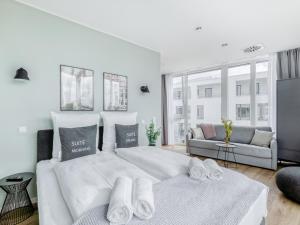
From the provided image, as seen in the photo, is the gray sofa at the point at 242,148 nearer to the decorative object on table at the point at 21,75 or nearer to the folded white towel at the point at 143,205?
the folded white towel at the point at 143,205

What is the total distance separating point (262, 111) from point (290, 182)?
2.68 metres

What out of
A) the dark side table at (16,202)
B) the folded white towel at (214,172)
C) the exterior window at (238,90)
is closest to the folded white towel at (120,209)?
the folded white towel at (214,172)

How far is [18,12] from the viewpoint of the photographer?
2236mm

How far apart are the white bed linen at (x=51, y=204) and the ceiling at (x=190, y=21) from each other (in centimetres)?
220

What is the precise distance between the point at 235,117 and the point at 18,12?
531 centimetres

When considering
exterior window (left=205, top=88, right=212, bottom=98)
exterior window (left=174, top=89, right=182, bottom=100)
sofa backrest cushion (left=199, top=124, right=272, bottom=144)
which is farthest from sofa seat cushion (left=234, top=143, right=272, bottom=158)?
exterior window (left=174, top=89, right=182, bottom=100)

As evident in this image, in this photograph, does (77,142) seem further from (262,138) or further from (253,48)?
(253,48)

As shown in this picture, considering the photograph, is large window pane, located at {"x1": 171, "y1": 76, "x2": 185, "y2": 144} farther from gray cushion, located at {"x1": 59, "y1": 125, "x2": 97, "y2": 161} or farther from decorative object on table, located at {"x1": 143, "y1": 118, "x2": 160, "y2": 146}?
gray cushion, located at {"x1": 59, "y1": 125, "x2": 97, "y2": 161}

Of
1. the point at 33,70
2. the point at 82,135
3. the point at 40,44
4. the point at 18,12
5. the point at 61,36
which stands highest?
the point at 18,12

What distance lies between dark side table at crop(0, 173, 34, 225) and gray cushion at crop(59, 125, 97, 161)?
18.9 inches

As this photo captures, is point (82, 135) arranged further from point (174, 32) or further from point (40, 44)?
point (174, 32)

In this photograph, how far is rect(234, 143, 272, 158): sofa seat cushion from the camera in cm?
361

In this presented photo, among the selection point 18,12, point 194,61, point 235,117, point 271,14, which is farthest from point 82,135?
point 235,117

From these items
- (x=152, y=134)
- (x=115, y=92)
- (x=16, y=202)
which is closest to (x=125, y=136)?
(x=152, y=134)
